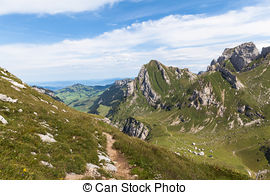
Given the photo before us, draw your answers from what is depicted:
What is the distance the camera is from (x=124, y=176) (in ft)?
55.5

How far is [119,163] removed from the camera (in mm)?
19922

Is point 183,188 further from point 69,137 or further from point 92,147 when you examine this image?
point 69,137

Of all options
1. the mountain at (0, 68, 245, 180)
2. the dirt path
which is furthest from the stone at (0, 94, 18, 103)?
the dirt path

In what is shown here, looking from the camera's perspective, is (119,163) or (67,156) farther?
(119,163)

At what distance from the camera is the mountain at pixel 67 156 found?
1255 cm

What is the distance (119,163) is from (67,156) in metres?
6.88

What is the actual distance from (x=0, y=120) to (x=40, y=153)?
665 cm

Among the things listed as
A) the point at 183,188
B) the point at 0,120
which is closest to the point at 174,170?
the point at 183,188

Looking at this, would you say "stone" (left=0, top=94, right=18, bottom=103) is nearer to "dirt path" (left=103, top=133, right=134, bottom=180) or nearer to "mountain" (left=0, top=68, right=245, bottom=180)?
"mountain" (left=0, top=68, right=245, bottom=180)

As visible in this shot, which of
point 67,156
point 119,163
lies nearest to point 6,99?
point 67,156

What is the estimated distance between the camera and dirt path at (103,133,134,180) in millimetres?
17109

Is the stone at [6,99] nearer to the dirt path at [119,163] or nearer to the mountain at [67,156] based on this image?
the mountain at [67,156]

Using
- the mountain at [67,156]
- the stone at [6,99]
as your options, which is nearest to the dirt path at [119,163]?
the mountain at [67,156]

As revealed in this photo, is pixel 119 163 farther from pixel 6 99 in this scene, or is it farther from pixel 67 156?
pixel 6 99
